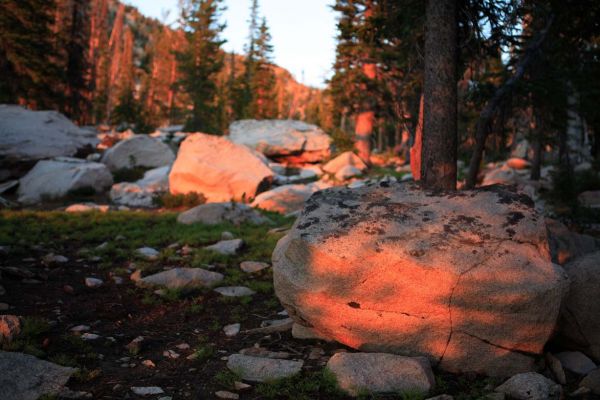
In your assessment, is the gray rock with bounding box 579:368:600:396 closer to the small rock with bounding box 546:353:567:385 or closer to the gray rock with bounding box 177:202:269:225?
the small rock with bounding box 546:353:567:385

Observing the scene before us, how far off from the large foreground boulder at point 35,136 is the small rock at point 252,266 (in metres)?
13.5

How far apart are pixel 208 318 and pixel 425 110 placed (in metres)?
3.99

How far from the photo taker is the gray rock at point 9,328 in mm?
4250

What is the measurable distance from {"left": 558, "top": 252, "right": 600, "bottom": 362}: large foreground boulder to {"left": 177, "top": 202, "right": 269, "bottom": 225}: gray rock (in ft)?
25.6

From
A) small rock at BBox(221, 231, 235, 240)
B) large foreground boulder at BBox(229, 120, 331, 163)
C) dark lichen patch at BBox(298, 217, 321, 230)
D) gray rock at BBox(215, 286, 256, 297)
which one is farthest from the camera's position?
large foreground boulder at BBox(229, 120, 331, 163)

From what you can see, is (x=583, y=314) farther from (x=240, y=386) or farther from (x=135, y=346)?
(x=135, y=346)

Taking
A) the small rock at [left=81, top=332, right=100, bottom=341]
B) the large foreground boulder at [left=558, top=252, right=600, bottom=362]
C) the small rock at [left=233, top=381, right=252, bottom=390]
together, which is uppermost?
the large foreground boulder at [left=558, top=252, right=600, bottom=362]

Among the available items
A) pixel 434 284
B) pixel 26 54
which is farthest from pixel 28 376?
pixel 26 54

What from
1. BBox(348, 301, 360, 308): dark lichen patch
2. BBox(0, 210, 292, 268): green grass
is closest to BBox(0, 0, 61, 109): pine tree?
BBox(0, 210, 292, 268): green grass

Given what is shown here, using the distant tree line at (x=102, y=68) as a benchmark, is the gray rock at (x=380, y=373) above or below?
below

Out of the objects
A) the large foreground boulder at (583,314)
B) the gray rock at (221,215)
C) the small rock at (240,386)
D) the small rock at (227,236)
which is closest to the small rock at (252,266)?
the small rock at (227,236)

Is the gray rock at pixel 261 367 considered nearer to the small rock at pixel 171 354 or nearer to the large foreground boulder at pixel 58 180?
the small rock at pixel 171 354

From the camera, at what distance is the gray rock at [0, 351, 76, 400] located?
11.5 ft

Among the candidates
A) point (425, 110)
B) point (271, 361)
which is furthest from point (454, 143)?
point (271, 361)
